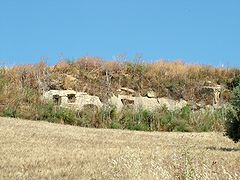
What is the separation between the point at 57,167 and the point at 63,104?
1535 cm

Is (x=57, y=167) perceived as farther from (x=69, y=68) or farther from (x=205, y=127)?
(x=69, y=68)

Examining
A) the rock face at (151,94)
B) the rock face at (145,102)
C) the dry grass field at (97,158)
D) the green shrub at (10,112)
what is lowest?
the dry grass field at (97,158)

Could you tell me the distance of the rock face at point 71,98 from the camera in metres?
24.3

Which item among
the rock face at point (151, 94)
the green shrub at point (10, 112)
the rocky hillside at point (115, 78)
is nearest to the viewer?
the green shrub at point (10, 112)

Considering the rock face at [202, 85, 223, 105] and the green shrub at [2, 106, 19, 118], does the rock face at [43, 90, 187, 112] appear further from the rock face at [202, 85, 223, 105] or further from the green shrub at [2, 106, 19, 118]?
the green shrub at [2, 106, 19, 118]

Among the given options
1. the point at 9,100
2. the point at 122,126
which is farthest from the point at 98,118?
the point at 9,100

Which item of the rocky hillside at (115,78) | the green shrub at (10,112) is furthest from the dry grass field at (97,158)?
the rocky hillside at (115,78)

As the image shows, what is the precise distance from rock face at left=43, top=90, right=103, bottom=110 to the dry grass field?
22.3 ft

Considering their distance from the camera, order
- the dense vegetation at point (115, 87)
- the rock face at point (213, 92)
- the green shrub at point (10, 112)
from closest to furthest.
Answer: the green shrub at point (10, 112) → the dense vegetation at point (115, 87) → the rock face at point (213, 92)

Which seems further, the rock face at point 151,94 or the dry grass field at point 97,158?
the rock face at point 151,94

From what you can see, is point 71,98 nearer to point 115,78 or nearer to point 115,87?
point 115,87

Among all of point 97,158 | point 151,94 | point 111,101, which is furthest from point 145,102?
point 97,158

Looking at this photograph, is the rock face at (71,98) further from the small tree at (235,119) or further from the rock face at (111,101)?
the small tree at (235,119)

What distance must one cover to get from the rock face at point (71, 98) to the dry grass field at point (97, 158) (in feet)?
22.3
